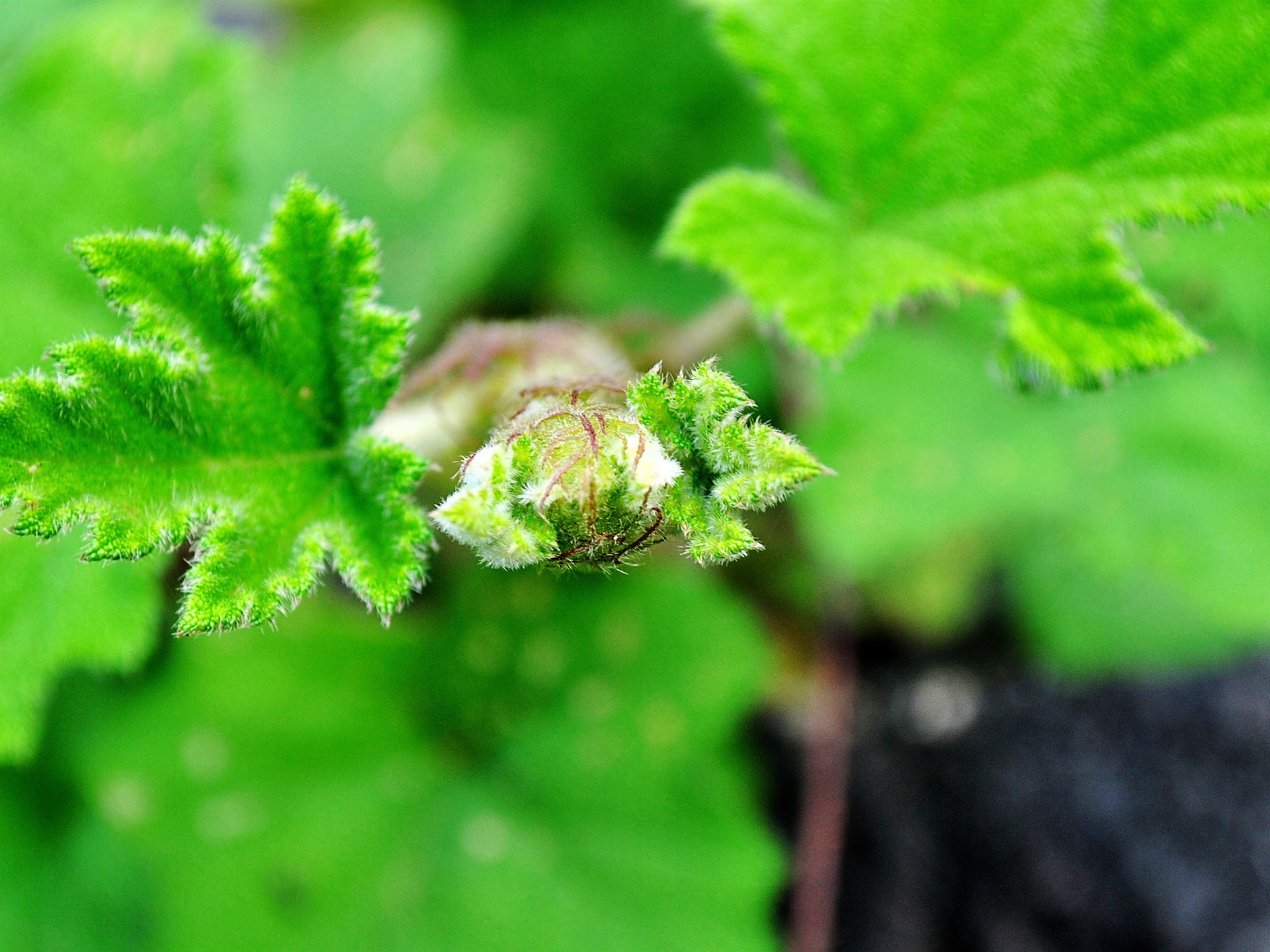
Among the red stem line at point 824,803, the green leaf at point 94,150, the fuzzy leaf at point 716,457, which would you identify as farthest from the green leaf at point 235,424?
the red stem line at point 824,803

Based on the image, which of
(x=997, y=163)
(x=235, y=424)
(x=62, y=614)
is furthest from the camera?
(x=62, y=614)

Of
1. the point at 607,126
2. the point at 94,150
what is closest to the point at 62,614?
the point at 94,150

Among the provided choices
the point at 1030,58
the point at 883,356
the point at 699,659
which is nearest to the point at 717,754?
the point at 699,659

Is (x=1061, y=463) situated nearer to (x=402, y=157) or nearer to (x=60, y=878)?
(x=402, y=157)

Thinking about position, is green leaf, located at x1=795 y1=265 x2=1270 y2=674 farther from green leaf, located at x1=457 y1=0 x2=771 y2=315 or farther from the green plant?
green leaf, located at x1=457 y1=0 x2=771 y2=315

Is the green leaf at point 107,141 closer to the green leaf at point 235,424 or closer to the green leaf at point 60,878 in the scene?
the green leaf at point 235,424

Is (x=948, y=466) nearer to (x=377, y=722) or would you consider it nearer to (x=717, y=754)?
(x=717, y=754)

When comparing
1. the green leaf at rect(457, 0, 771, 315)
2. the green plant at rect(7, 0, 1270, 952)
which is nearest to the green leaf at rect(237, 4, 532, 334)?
the green plant at rect(7, 0, 1270, 952)
